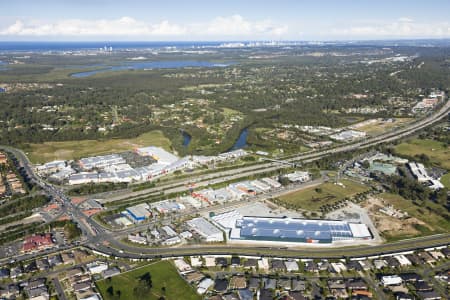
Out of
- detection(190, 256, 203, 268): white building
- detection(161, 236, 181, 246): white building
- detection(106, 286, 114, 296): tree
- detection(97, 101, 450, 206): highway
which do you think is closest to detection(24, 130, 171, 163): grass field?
detection(97, 101, 450, 206): highway

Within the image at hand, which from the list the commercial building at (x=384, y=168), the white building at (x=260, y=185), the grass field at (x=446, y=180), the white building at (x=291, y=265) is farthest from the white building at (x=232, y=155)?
the white building at (x=291, y=265)

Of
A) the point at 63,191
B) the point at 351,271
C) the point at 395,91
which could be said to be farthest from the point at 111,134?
the point at 395,91

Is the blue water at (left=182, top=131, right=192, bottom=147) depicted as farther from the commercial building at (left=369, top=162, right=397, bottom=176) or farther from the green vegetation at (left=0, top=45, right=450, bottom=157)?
the commercial building at (left=369, top=162, right=397, bottom=176)

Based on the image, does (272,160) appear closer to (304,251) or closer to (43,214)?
(304,251)

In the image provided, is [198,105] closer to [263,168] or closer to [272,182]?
[263,168]

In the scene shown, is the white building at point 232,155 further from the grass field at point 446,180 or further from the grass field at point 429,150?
the grass field at point 446,180

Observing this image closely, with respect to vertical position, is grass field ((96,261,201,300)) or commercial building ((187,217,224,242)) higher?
commercial building ((187,217,224,242))

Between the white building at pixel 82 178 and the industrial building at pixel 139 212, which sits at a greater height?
the white building at pixel 82 178

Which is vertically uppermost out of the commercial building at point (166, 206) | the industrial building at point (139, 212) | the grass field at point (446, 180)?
the industrial building at point (139, 212)

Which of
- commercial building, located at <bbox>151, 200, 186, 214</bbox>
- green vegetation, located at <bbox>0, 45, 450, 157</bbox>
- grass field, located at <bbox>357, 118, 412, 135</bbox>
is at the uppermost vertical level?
green vegetation, located at <bbox>0, 45, 450, 157</bbox>
